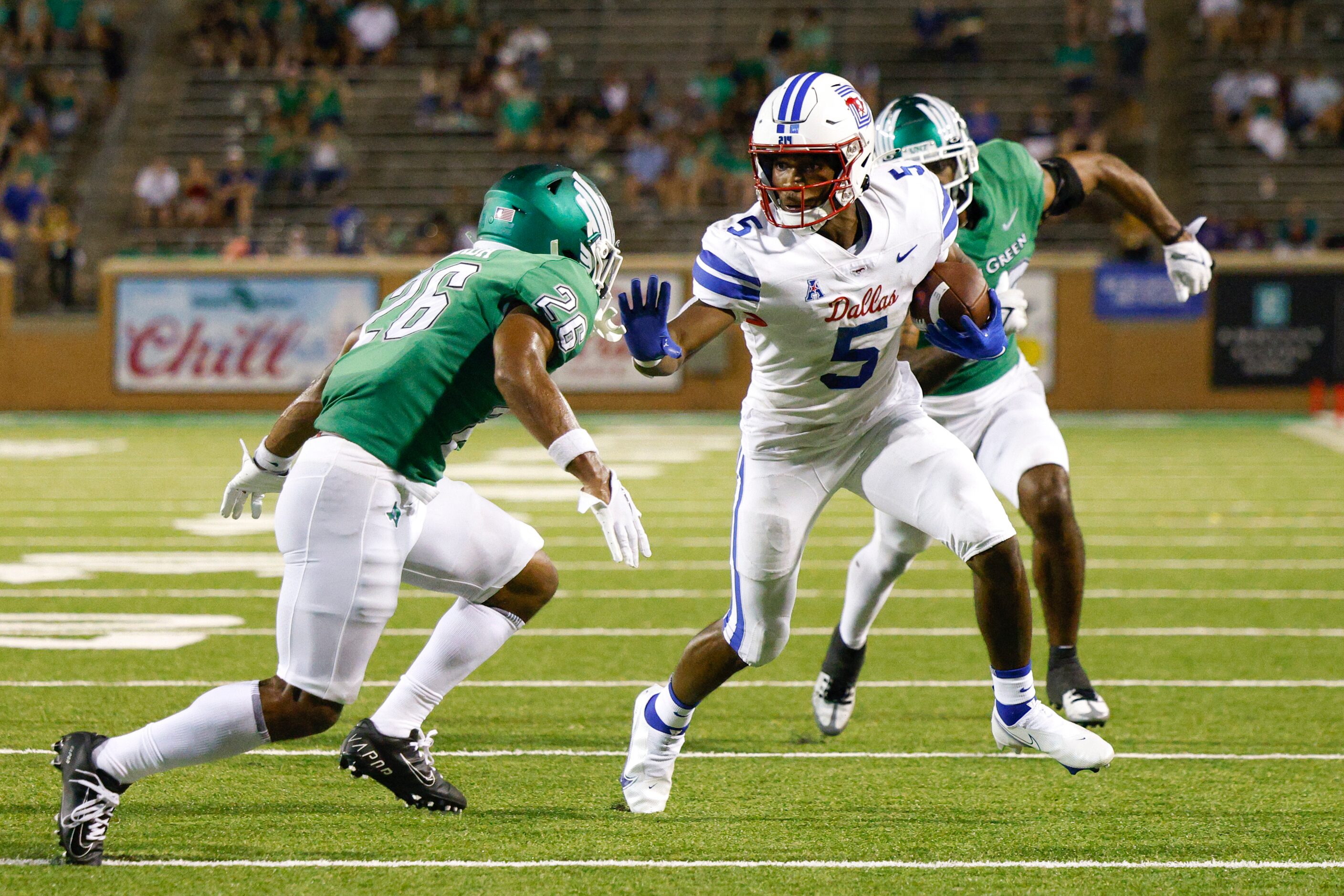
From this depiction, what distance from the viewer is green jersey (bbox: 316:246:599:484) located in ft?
12.0

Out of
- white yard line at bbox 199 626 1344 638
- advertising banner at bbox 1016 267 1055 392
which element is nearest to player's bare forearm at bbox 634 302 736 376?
white yard line at bbox 199 626 1344 638

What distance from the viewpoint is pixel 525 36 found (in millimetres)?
20984

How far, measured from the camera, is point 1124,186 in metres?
5.64

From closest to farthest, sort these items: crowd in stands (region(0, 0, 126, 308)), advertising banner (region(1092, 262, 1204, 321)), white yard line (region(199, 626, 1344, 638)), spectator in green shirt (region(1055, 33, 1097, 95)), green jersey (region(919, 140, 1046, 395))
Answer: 1. green jersey (region(919, 140, 1046, 395))
2. white yard line (region(199, 626, 1344, 638))
3. advertising banner (region(1092, 262, 1204, 321))
4. crowd in stands (region(0, 0, 126, 308))
5. spectator in green shirt (region(1055, 33, 1097, 95))

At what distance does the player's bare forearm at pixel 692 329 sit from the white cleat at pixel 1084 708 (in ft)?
5.55

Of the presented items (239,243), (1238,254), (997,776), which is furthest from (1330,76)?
(997,776)

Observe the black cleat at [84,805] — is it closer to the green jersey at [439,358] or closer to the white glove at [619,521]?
the green jersey at [439,358]

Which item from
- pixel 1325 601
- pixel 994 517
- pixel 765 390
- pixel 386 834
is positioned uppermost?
pixel 765 390

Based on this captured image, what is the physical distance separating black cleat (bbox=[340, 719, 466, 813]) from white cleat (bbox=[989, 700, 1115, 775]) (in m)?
1.38

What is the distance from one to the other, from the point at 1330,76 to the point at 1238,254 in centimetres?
410

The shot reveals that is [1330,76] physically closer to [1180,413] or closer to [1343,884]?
[1180,413]

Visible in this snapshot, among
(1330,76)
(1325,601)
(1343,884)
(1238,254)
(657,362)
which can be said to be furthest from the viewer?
(1330,76)

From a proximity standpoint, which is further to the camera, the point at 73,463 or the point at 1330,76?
the point at 1330,76

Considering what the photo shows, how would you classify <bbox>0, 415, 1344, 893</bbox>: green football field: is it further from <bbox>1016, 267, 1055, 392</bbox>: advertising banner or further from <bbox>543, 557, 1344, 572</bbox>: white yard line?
<bbox>1016, 267, 1055, 392</bbox>: advertising banner
